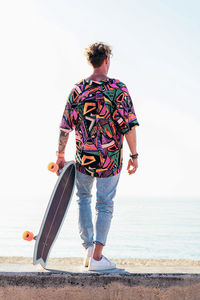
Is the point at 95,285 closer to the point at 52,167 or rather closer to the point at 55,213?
the point at 55,213

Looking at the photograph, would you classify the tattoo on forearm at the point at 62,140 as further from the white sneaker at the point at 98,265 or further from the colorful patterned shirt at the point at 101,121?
the white sneaker at the point at 98,265

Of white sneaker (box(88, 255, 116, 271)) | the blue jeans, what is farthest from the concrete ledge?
the blue jeans

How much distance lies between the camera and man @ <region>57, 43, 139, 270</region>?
3.44 m

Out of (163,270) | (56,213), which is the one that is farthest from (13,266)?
(163,270)

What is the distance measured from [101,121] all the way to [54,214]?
0.95 meters

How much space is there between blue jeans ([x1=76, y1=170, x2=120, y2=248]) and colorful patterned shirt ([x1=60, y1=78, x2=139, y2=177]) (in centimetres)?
7

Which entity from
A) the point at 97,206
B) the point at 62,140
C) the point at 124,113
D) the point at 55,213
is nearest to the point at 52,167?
the point at 62,140

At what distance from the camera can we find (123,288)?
3.34 m

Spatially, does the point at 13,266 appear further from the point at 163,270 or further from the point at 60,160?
the point at 163,270

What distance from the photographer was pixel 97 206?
138 inches

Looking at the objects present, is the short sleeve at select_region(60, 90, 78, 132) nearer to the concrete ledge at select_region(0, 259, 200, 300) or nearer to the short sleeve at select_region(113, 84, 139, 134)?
the short sleeve at select_region(113, 84, 139, 134)

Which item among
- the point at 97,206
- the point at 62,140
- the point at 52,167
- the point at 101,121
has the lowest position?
the point at 97,206

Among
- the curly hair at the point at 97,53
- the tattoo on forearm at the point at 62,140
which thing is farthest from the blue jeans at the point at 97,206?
the curly hair at the point at 97,53

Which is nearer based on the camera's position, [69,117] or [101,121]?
[101,121]
